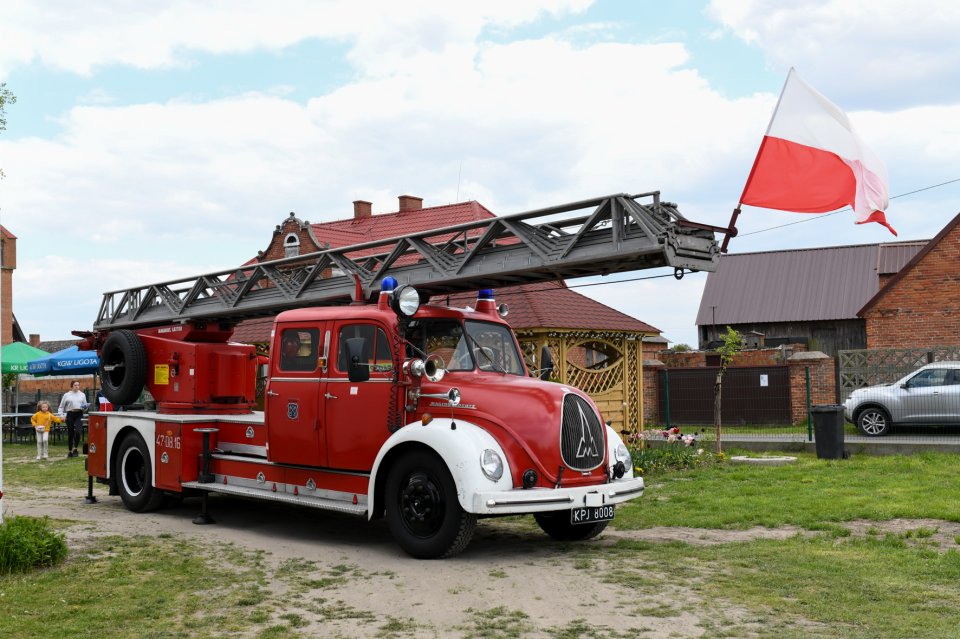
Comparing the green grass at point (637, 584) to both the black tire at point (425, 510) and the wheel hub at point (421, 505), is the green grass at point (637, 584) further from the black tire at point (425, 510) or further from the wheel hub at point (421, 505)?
the wheel hub at point (421, 505)

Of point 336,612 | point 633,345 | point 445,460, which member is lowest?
point 336,612

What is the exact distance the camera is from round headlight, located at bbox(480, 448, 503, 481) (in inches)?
328

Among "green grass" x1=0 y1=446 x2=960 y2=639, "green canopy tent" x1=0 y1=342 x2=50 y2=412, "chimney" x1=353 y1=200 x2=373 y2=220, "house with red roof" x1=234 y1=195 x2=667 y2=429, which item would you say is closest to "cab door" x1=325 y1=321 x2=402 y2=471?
"green grass" x1=0 y1=446 x2=960 y2=639

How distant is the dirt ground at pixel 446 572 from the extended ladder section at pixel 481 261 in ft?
8.69

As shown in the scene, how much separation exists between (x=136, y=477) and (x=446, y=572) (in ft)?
20.7

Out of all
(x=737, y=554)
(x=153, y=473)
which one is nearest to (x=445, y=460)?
(x=737, y=554)

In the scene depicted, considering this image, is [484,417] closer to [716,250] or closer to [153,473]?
[716,250]

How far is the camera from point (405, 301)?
9281 millimetres

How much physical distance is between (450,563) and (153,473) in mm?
5264

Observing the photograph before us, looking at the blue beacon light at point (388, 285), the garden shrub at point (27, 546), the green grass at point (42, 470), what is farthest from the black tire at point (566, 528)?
the green grass at point (42, 470)

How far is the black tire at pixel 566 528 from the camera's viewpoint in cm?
972

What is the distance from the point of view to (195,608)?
6.89m

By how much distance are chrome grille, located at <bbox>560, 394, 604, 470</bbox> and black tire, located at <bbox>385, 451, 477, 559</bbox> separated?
1060mm

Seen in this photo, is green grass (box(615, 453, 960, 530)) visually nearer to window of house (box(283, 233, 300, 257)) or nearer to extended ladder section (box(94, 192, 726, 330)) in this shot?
extended ladder section (box(94, 192, 726, 330))
